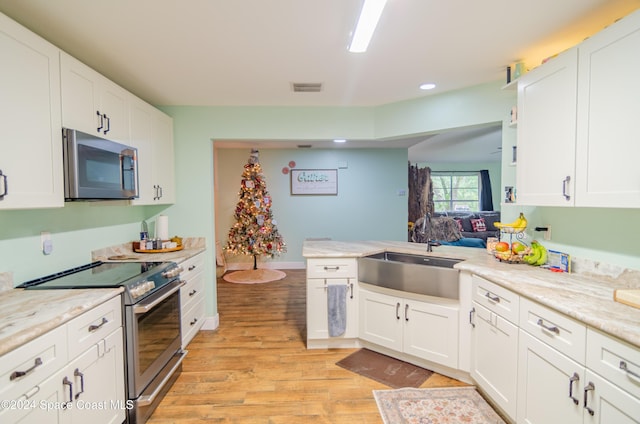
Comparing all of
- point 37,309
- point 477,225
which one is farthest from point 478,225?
point 37,309

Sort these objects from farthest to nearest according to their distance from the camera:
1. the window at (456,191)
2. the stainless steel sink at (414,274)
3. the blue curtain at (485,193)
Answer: the window at (456,191)
the blue curtain at (485,193)
the stainless steel sink at (414,274)

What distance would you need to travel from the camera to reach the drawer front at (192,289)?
2.88 metres

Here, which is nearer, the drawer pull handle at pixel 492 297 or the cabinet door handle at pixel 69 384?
the cabinet door handle at pixel 69 384

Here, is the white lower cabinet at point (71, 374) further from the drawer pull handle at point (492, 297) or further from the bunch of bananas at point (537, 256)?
the bunch of bananas at point (537, 256)

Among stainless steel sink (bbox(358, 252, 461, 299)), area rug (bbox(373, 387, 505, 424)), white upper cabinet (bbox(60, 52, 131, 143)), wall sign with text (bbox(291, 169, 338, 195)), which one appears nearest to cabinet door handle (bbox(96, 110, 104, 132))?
white upper cabinet (bbox(60, 52, 131, 143))

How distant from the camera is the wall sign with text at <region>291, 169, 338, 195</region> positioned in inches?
251

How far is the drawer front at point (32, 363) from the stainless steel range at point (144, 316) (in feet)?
1.60

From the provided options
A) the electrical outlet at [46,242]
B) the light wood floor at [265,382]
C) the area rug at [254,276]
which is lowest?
the light wood floor at [265,382]

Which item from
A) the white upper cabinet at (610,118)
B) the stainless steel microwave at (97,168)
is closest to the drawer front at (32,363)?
the stainless steel microwave at (97,168)

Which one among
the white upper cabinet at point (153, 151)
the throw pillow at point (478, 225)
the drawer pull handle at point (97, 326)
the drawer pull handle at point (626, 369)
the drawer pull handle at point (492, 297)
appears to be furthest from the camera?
the throw pillow at point (478, 225)

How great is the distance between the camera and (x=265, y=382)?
8.13 ft

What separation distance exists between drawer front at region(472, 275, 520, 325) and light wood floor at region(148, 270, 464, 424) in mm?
773

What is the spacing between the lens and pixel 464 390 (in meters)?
2.33

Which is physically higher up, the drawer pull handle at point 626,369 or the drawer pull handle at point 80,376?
the drawer pull handle at point 626,369
